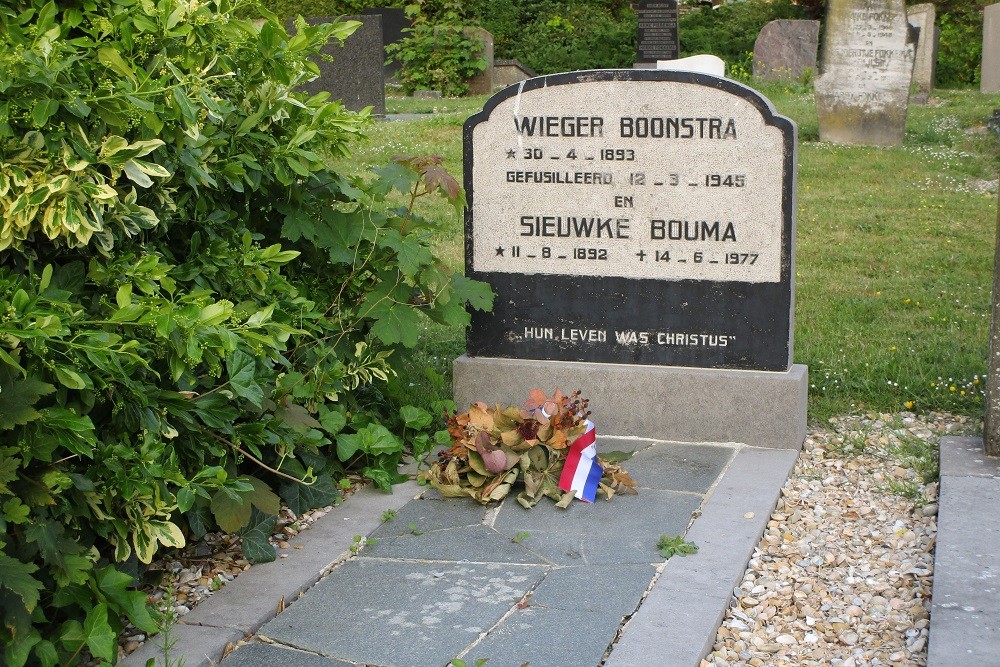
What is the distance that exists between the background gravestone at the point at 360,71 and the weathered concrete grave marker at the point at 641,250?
983 cm

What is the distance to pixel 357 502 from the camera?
413 centimetres

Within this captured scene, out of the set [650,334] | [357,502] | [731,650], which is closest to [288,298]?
[357,502]

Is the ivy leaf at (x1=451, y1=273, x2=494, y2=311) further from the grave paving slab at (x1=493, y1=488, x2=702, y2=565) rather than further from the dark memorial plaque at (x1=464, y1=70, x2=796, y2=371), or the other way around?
the grave paving slab at (x1=493, y1=488, x2=702, y2=565)

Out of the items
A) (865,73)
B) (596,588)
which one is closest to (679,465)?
(596,588)

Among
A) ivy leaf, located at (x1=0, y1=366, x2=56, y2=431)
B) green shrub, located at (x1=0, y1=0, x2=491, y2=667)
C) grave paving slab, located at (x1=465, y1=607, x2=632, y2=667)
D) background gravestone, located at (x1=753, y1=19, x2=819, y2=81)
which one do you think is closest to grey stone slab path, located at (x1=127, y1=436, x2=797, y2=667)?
grave paving slab, located at (x1=465, y1=607, x2=632, y2=667)

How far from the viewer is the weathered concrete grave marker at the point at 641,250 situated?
452 centimetres

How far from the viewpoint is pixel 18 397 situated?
267 cm

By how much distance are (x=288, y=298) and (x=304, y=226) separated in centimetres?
35

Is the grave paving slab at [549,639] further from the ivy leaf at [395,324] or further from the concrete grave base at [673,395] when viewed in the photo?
the concrete grave base at [673,395]

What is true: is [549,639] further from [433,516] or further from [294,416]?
[294,416]

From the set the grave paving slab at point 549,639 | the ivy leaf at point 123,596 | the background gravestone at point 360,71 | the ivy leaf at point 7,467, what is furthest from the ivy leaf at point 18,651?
the background gravestone at point 360,71

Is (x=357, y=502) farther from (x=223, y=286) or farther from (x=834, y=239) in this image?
A: (x=834, y=239)

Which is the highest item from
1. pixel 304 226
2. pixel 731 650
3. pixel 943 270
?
Answer: pixel 304 226

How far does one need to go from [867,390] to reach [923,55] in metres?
13.6
